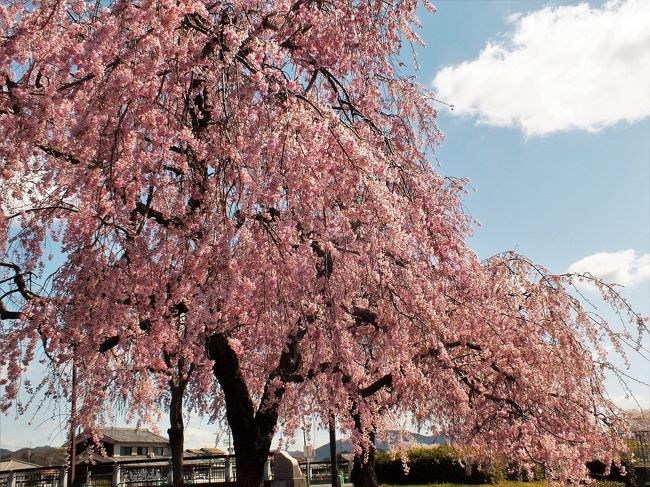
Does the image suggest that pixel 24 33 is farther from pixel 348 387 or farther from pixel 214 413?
pixel 214 413

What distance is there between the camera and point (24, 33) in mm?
5414

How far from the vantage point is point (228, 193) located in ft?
21.7

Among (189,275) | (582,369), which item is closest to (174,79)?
(189,275)

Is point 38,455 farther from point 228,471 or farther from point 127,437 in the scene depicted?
point 228,471

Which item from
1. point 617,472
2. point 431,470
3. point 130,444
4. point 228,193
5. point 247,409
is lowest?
point 617,472

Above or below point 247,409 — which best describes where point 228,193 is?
above

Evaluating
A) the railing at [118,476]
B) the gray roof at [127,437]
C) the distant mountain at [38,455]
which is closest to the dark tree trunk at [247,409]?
the railing at [118,476]

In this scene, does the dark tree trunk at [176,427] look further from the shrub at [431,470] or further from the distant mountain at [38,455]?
the distant mountain at [38,455]

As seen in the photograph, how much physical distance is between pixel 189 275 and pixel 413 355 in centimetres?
401

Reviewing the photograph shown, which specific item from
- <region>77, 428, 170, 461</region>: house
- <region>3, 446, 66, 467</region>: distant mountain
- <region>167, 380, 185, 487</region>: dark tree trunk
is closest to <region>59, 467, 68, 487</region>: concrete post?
<region>167, 380, 185, 487</region>: dark tree trunk

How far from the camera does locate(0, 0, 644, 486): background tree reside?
18.9ft

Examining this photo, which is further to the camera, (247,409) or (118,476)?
(118,476)

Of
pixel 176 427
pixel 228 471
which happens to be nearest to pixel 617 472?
pixel 228 471

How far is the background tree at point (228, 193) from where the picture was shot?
5758 mm
